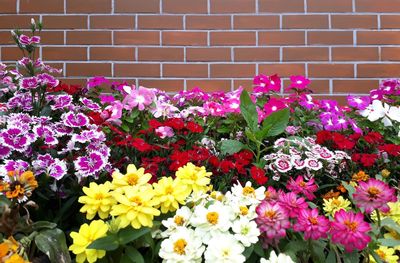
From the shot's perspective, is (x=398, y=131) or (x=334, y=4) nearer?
(x=398, y=131)

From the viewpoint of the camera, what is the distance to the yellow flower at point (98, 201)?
1399mm

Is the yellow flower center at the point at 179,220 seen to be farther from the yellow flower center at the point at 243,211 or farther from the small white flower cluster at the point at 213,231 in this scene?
the yellow flower center at the point at 243,211

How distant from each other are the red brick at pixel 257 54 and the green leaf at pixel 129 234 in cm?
210

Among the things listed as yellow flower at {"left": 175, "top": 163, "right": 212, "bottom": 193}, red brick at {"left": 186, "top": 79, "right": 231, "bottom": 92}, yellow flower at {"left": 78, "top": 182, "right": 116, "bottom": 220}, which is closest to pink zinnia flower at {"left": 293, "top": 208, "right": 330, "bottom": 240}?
yellow flower at {"left": 175, "top": 163, "right": 212, "bottom": 193}

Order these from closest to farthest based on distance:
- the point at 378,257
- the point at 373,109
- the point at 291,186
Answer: the point at 378,257, the point at 291,186, the point at 373,109

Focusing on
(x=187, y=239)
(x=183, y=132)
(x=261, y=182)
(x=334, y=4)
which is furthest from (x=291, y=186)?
(x=334, y=4)

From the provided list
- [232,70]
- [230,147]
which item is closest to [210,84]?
[232,70]

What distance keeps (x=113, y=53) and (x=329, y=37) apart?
1458 millimetres

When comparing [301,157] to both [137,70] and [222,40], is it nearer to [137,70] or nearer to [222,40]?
[222,40]

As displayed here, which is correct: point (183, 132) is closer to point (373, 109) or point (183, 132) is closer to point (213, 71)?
point (373, 109)

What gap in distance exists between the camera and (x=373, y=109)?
2289 millimetres

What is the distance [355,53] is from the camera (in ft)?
10.7

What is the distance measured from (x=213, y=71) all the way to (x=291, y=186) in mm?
1759

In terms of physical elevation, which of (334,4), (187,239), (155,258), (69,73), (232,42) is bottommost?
(155,258)
